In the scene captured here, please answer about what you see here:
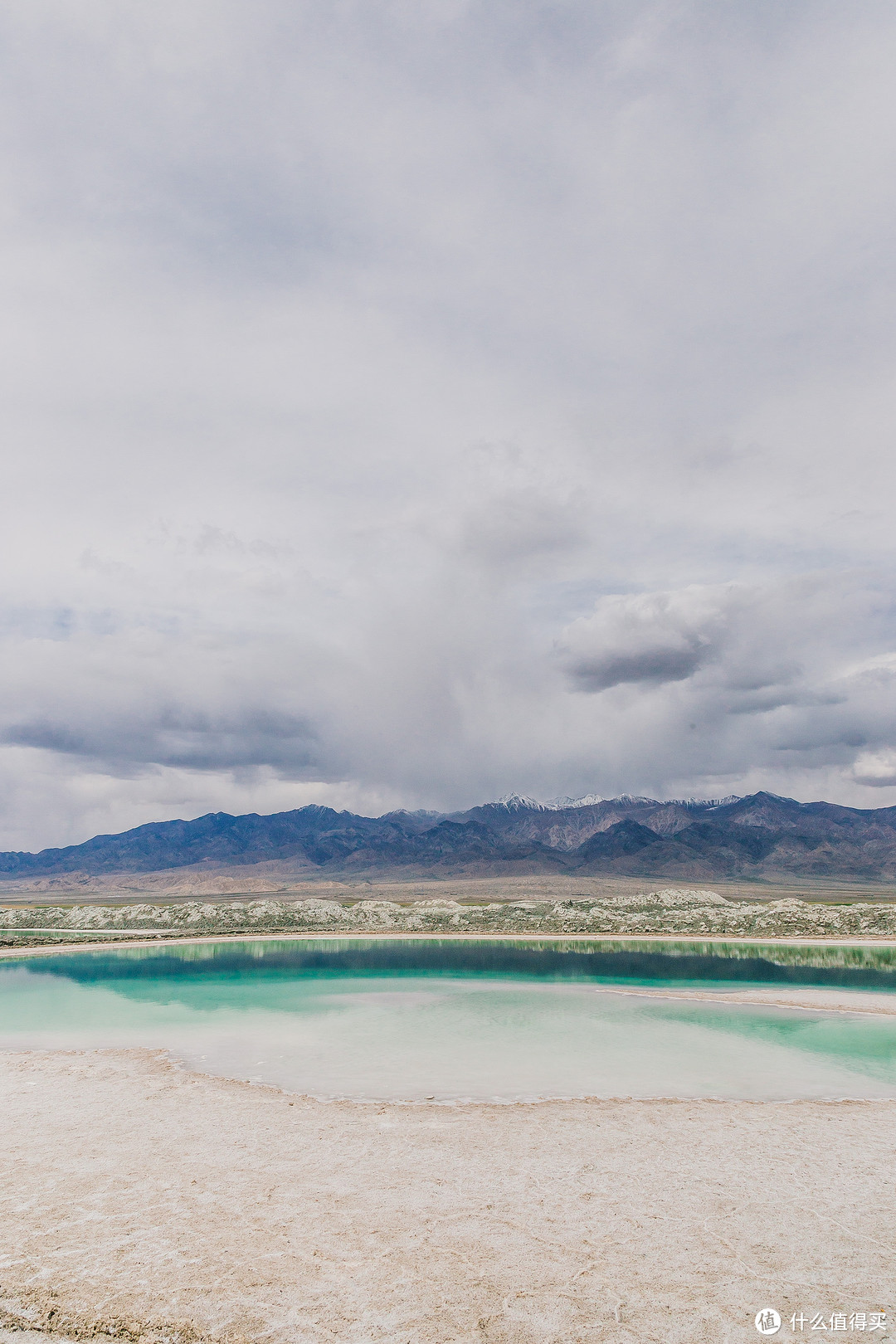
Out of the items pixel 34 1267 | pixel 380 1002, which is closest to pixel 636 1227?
pixel 34 1267

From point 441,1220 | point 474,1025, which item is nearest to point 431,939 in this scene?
point 474,1025

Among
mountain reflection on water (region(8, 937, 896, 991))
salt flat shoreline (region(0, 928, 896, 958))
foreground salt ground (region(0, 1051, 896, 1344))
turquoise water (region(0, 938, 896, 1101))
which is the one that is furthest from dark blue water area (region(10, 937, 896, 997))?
foreground salt ground (region(0, 1051, 896, 1344))

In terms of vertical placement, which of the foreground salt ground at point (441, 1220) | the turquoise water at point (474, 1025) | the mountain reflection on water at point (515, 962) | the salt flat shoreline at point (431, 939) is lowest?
the salt flat shoreline at point (431, 939)

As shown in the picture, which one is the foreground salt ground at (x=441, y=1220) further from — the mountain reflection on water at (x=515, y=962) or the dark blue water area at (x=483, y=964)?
the mountain reflection on water at (x=515, y=962)

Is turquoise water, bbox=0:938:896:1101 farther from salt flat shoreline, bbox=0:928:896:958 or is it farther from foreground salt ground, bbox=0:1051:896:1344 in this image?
salt flat shoreline, bbox=0:928:896:958

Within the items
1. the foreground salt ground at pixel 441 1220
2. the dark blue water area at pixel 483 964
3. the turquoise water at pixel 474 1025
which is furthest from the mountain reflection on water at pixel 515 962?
the foreground salt ground at pixel 441 1220

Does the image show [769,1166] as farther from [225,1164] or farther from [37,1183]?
[37,1183]
